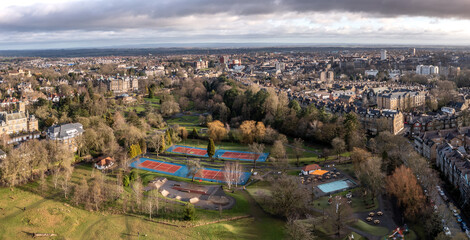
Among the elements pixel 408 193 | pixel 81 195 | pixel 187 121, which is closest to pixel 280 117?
pixel 187 121

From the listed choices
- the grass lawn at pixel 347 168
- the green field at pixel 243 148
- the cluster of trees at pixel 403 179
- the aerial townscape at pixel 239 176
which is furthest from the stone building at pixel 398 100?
the grass lawn at pixel 347 168

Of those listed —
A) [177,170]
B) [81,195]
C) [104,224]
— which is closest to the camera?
[104,224]

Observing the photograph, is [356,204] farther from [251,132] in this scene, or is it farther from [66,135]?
[66,135]

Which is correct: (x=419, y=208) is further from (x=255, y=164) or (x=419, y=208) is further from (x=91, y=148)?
(x=91, y=148)

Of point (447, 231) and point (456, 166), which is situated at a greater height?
point (456, 166)

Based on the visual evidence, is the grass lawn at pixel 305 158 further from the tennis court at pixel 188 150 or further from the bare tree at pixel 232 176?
the tennis court at pixel 188 150

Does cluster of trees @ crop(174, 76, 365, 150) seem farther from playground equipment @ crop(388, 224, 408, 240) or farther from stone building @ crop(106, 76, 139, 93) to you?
stone building @ crop(106, 76, 139, 93)

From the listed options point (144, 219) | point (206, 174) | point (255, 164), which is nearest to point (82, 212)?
point (144, 219)
